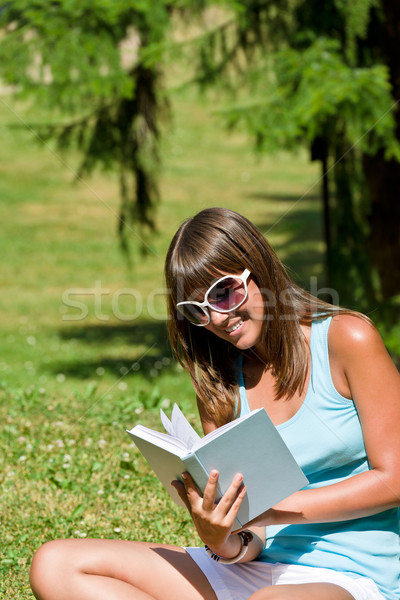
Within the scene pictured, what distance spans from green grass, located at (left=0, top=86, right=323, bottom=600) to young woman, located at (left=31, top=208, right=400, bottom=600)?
0.83m

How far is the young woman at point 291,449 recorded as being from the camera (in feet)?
6.29

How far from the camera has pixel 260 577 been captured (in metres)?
2.04

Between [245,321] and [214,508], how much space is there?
55 centimetres

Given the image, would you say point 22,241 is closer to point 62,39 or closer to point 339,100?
point 62,39

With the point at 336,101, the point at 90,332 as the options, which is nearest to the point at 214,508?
the point at 336,101

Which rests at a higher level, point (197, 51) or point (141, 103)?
point (197, 51)

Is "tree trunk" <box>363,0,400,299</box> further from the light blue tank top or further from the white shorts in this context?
the white shorts

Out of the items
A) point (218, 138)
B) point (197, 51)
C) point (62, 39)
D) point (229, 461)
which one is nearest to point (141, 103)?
point (197, 51)

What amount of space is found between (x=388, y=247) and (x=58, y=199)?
14.5 m

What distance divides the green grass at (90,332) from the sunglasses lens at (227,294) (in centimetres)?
139

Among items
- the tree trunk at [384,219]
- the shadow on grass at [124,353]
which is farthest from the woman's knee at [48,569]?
the shadow on grass at [124,353]

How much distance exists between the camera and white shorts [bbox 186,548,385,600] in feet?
6.29

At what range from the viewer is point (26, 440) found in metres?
4.12

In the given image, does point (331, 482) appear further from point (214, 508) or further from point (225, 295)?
point (225, 295)
